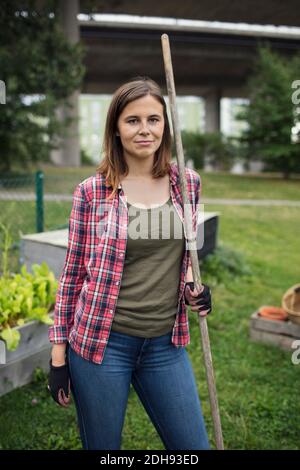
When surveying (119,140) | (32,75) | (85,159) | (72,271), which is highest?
(32,75)

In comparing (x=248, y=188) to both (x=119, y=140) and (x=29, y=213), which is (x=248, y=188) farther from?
(x=119, y=140)

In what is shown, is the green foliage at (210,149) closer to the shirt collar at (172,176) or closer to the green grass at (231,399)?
the green grass at (231,399)

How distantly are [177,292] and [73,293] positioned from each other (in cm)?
43

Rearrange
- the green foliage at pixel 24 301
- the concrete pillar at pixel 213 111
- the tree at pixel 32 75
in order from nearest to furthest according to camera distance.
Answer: the green foliage at pixel 24 301 → the tree at pixel 32 75 → the concrete pillar at pixel 213 111

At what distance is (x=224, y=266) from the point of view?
6746mm

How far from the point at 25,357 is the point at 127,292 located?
6.46ft

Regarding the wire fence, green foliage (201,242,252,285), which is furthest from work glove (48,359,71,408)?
green foliage (201,242,252,285)

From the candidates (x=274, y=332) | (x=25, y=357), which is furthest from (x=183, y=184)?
(x=274, y=332)

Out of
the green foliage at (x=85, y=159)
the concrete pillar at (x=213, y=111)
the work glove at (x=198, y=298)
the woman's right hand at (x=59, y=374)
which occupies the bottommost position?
the woman's right hand at (x=59, y=374)

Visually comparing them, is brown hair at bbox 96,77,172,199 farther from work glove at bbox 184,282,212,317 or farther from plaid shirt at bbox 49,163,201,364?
work glove at bbox 184,282,212,317

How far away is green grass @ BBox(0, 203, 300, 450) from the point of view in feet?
10.3

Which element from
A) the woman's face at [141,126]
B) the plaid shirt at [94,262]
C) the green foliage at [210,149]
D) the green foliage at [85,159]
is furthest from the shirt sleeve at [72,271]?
the green foliage at [85,159]

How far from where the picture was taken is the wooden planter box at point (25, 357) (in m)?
3.34

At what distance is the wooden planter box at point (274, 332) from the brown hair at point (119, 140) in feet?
9.82
